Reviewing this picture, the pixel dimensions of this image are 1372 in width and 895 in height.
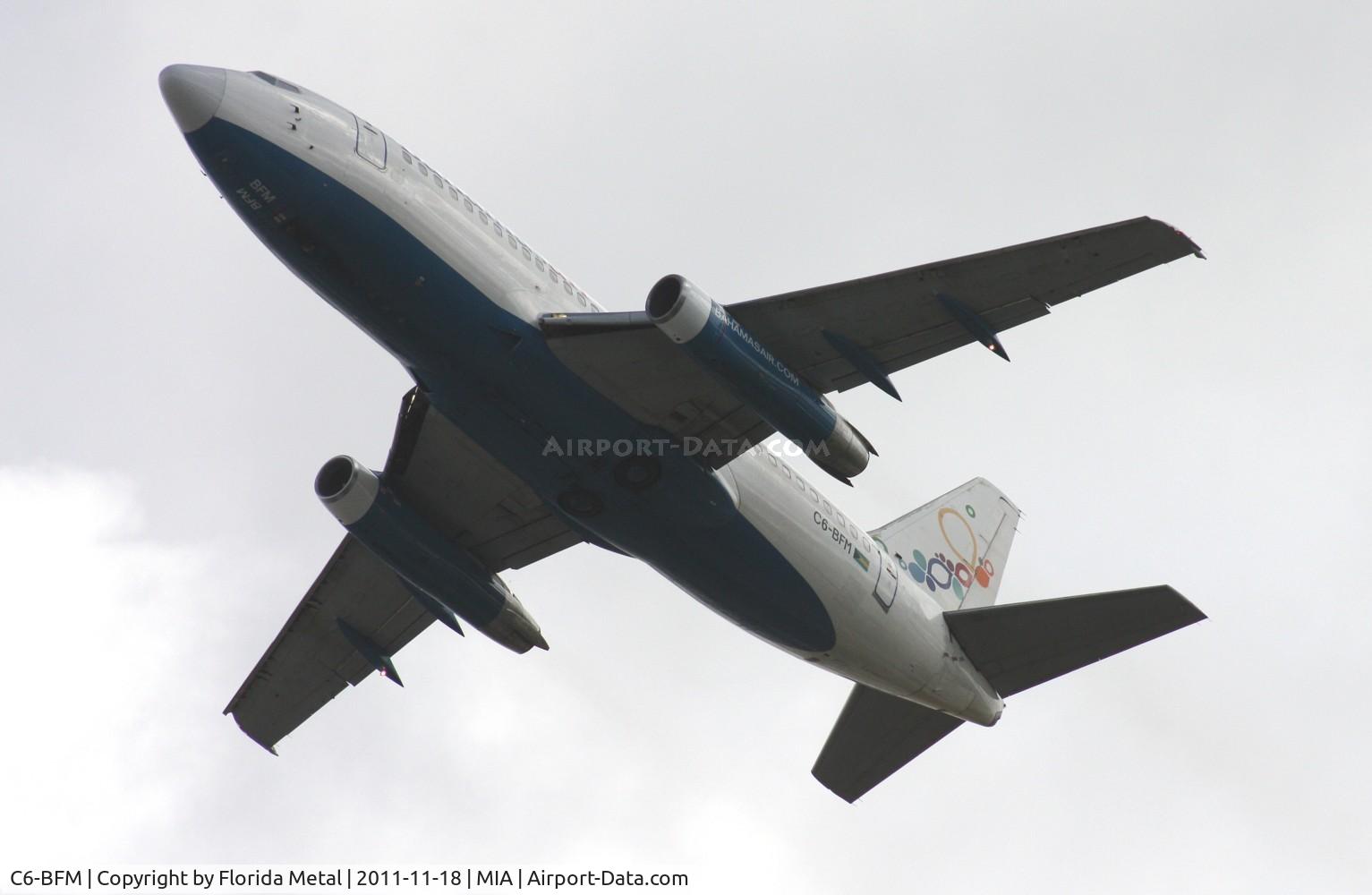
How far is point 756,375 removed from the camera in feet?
81.9

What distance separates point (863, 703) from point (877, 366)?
10.3 meters

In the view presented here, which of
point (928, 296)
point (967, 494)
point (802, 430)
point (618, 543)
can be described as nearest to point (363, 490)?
point (618, 543)

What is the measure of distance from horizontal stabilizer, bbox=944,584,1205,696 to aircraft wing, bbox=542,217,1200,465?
7.23 metres

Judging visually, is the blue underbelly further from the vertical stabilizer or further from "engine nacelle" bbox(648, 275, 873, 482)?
the vertical stabilizer

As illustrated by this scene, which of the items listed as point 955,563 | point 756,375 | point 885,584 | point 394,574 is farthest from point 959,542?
point 394,574

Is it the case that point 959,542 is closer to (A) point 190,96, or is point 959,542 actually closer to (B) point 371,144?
(B) point 371,144

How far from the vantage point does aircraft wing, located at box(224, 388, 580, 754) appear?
30.5 m

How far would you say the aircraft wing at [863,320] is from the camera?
24.5 metres

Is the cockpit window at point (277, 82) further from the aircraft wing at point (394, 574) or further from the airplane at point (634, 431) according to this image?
the aircraft wing at point (394, 574)

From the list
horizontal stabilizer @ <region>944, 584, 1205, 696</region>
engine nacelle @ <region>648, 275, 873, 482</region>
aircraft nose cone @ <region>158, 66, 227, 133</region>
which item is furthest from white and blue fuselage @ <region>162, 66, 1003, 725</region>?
engine nacelle @ <region>648, 275, 873, 482</region>

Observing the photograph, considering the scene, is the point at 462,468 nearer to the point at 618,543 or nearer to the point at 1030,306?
the point at 618,543

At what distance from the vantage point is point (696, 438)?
27.2 metres

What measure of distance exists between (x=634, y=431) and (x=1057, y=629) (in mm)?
10484

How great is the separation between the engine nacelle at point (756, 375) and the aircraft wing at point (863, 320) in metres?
0.66
